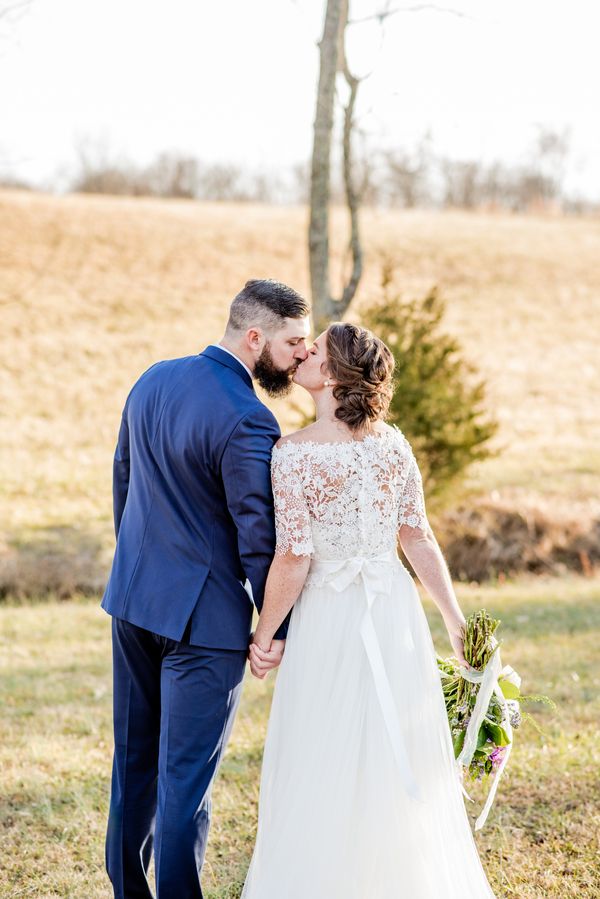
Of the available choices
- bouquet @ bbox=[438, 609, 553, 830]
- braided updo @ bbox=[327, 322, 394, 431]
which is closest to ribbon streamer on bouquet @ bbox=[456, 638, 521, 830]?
bouquet @ bbox=[438, 609, 553, 830]

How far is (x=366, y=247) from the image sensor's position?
3531 centimetres

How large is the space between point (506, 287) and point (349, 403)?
103 feet

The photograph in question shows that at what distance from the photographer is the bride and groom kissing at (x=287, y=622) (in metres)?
3.39

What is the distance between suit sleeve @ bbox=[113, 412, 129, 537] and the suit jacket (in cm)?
24

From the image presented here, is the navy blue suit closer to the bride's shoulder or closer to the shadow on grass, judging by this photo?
the bride's shoulder

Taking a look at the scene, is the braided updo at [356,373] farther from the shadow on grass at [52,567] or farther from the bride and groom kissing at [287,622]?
the shadow on grass at [52,567]

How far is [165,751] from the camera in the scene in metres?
3.43

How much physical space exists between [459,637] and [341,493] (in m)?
0.81

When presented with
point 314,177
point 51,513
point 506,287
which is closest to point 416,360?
point 314,177

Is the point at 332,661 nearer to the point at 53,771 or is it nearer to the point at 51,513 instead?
the point at 53,771

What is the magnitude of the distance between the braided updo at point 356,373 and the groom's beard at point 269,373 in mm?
198

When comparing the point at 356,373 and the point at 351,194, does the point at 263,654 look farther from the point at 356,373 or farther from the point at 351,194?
the point at 351,194

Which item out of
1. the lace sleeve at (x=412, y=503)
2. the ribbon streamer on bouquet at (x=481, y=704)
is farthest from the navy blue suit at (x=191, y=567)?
the ribbon streamer on bouquet at (x=481, y=704)

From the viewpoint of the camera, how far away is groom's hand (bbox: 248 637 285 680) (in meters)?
3.54
